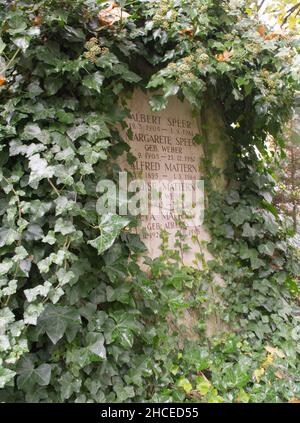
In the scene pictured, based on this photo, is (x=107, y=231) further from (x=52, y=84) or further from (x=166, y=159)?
(x=166, y=159)

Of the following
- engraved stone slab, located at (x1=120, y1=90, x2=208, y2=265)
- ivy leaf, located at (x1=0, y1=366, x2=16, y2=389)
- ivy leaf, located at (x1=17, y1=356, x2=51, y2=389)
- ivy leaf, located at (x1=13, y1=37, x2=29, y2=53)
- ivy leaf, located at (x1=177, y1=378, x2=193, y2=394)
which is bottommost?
ivy leaf, located at (x1=177, y1=378, x2=193, y2=394)

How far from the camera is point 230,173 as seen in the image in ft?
9.71

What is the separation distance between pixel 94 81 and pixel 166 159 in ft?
3.06

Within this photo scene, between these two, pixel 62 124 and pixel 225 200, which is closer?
pixel 62 124

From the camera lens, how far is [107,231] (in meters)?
1.71

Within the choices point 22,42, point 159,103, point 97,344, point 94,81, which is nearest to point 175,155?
point 159,103

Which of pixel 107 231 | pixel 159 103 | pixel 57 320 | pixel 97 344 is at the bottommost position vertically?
pixel 97 344

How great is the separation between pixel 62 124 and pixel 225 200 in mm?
1467

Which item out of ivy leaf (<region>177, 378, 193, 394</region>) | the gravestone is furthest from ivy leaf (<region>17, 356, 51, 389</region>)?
the gravestone

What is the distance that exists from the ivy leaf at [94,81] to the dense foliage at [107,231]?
0.01 m

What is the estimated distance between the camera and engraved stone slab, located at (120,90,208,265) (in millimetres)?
2518

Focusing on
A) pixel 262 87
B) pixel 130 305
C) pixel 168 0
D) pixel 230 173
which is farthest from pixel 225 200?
pixel 168 0

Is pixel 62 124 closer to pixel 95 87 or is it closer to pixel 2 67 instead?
pixel 95 87

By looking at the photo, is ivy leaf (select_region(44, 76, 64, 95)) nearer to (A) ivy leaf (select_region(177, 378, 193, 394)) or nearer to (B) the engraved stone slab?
(B) the engraved stone slab
